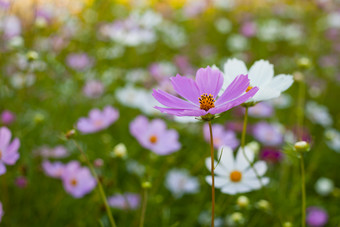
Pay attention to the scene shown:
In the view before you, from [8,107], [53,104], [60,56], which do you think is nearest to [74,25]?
[60,56]

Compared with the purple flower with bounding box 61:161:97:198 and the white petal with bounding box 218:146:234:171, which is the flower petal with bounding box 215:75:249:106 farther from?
the purple flower with bounding box 61:161:97:198

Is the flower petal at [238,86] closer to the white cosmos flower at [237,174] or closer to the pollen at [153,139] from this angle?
the white cosmos flower at [237,174]

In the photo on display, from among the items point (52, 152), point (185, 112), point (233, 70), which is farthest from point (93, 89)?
point (185, 112)

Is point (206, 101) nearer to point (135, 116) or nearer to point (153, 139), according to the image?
point (153, 139)

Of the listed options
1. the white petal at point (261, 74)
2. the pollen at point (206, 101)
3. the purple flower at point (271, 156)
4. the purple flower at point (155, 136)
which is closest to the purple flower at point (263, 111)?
the purple flower at point (271, 156)

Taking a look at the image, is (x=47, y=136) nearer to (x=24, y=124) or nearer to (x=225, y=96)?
(x=24, y=124)

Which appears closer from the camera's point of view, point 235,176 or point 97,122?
point 235,176
